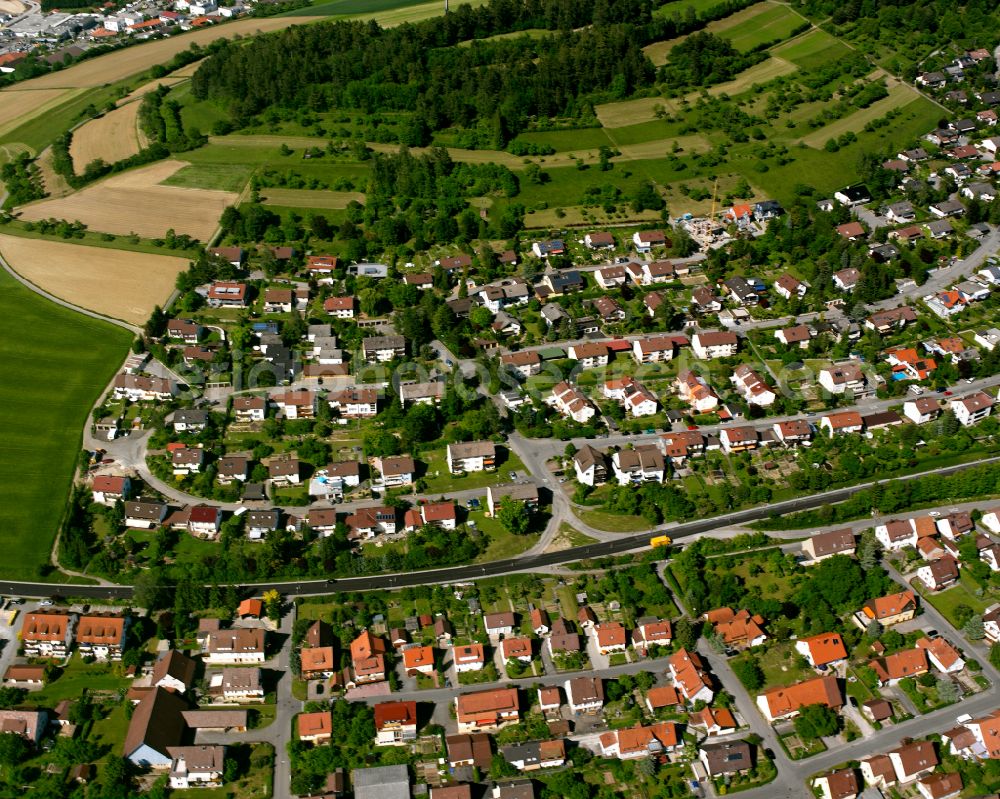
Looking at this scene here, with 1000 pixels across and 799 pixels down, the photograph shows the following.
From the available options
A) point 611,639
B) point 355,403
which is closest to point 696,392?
point 611,639

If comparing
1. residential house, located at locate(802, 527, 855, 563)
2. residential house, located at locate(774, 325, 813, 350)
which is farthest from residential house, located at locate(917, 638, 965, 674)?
residential house, located at locate(774, 325, 813, 350)

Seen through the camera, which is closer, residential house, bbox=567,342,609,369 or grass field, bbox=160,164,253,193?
residential house, bbox=567,342,609,369

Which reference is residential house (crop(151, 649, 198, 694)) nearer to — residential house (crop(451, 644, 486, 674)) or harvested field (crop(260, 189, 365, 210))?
residential house (crop(451, 644, 486, 674))

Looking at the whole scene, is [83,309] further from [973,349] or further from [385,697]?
[973,349]

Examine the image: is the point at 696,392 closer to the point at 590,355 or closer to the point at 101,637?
the point at 590,355

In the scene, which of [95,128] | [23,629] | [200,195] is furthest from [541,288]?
[95,128]

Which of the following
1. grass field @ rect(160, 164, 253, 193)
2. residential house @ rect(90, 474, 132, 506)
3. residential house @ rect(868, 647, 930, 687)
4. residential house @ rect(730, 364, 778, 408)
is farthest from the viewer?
grass field @ rect(160, 164, 253, 193)

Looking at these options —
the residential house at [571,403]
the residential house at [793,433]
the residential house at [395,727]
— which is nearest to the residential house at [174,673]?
Answer: the residential house at [395,727]

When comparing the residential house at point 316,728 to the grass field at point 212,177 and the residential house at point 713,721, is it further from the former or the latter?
the grass field at point 212,177
